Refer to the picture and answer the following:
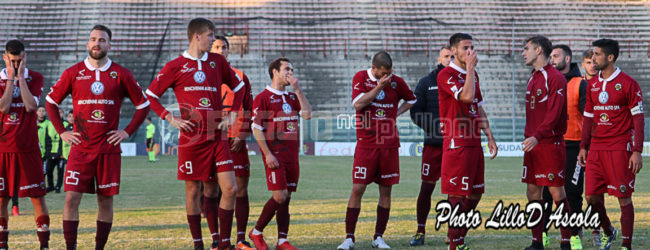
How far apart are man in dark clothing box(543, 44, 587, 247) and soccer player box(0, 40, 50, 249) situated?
18.4 feet

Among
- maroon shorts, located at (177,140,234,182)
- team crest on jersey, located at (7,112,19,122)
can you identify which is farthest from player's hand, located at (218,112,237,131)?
Result: team crest on jersey, located at (7,112,19,122)

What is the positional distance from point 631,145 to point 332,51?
1336 inches

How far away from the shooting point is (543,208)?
7.33 m

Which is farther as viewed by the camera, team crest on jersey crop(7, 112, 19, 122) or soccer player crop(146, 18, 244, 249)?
team crest on jersey crop(7, 112, 19, 122)

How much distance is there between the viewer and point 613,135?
23.3 feet

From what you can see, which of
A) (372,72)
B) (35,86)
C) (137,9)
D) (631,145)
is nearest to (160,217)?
(35,86)

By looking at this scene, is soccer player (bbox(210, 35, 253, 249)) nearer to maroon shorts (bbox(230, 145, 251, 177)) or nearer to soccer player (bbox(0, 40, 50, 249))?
maroon shorts (bbox(230, 145, 251, 177))

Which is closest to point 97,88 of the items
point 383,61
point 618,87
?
point 383,61

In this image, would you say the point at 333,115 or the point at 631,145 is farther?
the point at 333,115

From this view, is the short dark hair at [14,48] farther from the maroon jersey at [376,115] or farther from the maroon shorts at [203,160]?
the maroon jersey at [376,115]

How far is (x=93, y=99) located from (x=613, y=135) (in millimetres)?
5077

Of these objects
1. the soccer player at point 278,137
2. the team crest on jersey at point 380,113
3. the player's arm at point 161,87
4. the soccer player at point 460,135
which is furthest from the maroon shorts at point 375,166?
the player's arm at point 161,87

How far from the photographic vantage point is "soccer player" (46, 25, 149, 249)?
643cm

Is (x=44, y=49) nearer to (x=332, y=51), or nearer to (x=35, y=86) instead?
(x=332, y=51)
